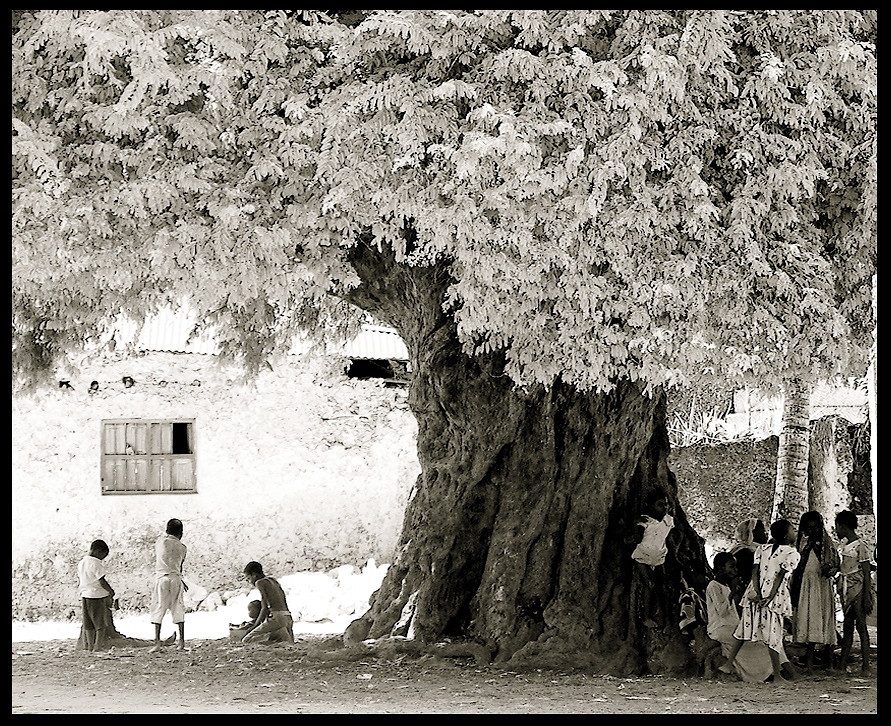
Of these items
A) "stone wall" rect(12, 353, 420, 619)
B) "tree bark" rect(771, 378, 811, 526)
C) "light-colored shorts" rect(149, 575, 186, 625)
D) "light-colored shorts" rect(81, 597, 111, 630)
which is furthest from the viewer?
"stone wall" rect(12, 353, 420, 619)

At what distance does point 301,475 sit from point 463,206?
802 cm

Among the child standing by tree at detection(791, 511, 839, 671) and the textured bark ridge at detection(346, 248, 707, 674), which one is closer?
the child standing by tree at detection(791, 511, 839, 671)

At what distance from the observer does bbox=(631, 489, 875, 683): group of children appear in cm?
894

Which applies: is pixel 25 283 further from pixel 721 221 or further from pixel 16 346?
pixel 721 221

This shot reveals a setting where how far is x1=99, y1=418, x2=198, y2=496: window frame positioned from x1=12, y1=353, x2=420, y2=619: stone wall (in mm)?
73

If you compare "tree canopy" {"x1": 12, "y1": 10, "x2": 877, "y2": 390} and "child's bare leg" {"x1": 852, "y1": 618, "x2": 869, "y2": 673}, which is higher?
"tree canopy" {"x1": 12, "y1": 10, "x2": 877, "y2": 390}

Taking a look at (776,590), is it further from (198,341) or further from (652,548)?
(198,341)

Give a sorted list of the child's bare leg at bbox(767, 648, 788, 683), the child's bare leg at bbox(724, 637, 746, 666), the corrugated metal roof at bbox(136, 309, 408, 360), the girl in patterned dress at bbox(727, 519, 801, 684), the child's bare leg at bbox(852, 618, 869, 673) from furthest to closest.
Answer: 1. the corrugated metal roof at bbox(136, 309, 408, 360)
2. the child's bare leg at bbox(852, 618, 869, 673)
3. the child's bare leg at bbox(724, 637, 746, 666)
4. the child's bare leg at bbox(767, 648, 788, 683)
5. the girl in patterned dress at bbox(727, 519, 801, 684)

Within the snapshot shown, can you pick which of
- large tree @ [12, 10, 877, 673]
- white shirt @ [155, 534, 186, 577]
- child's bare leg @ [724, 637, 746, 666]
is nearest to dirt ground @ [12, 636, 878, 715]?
child's bare leg @ [724, 637, 746, 666]

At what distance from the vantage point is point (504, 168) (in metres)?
7.21

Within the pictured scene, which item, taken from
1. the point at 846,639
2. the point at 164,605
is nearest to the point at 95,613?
the point at 164,605

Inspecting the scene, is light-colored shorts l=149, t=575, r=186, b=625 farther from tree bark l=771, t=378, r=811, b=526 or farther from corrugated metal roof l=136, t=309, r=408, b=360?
tree bark l=771, t=378, r=811, b=526

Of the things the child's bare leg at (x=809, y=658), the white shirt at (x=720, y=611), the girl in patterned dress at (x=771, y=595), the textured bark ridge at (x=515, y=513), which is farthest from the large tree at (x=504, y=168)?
the child's bare leg at (x=809, y=658)

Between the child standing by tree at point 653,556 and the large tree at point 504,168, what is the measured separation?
2033 mm
